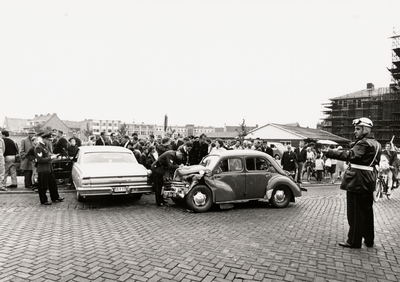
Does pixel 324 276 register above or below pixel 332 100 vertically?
below

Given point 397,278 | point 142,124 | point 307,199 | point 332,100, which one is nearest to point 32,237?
point 397,278

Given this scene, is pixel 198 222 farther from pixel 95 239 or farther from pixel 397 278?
pixel 397 278

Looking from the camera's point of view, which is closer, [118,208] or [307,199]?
[118,208]

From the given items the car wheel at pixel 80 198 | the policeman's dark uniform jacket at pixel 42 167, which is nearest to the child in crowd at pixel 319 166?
the car wheel at pixel 80 198

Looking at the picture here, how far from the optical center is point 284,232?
6.45 meters

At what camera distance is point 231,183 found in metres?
8.60

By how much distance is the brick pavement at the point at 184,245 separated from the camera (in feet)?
14.3

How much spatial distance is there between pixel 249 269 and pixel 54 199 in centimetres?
671

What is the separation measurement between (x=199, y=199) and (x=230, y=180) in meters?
0.98

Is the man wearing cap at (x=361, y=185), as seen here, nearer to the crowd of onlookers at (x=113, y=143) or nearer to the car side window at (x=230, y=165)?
the car side window at (x=230, y=165)

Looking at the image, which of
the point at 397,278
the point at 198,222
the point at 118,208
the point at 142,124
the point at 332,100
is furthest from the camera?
the point at 142,124

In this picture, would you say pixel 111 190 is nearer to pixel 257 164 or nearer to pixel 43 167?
pixel 43 167

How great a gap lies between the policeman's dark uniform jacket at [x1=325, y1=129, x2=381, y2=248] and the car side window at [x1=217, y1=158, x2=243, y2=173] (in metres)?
3.47

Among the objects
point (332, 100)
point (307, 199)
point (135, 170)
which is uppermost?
point (332, 100)
